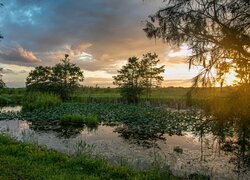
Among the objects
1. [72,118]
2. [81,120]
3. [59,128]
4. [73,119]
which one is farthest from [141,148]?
[72,118]

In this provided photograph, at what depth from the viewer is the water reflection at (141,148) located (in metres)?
10.4

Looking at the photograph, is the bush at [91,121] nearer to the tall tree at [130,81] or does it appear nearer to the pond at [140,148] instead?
the pond at [140,148]

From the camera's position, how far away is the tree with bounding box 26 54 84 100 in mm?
47094

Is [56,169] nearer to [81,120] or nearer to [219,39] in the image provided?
[219,39]

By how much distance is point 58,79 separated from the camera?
155 ft

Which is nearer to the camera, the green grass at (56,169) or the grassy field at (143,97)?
the green grass at (56,169)

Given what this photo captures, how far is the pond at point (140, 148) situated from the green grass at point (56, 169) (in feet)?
3.80

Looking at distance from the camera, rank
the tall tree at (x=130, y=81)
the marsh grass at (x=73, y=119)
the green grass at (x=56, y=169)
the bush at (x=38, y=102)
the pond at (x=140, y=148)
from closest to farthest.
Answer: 1. the green grass at (x=56, y=169)
2. the pond at (x=140, y=148)
3. the marsh grass at (x=73, y=119)
4. the bush at (x=38, y=102)
5. the tall tree at (x=130, y=81)

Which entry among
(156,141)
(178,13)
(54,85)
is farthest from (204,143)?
(54,85)

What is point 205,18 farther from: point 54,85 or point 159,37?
point 54,85

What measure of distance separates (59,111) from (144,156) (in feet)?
52.6

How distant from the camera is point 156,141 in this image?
15.3 meters

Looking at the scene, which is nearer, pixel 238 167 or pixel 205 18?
pixel 205 18

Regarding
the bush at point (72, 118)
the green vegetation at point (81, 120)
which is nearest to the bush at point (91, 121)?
the green vegetation at point (81, 120)
